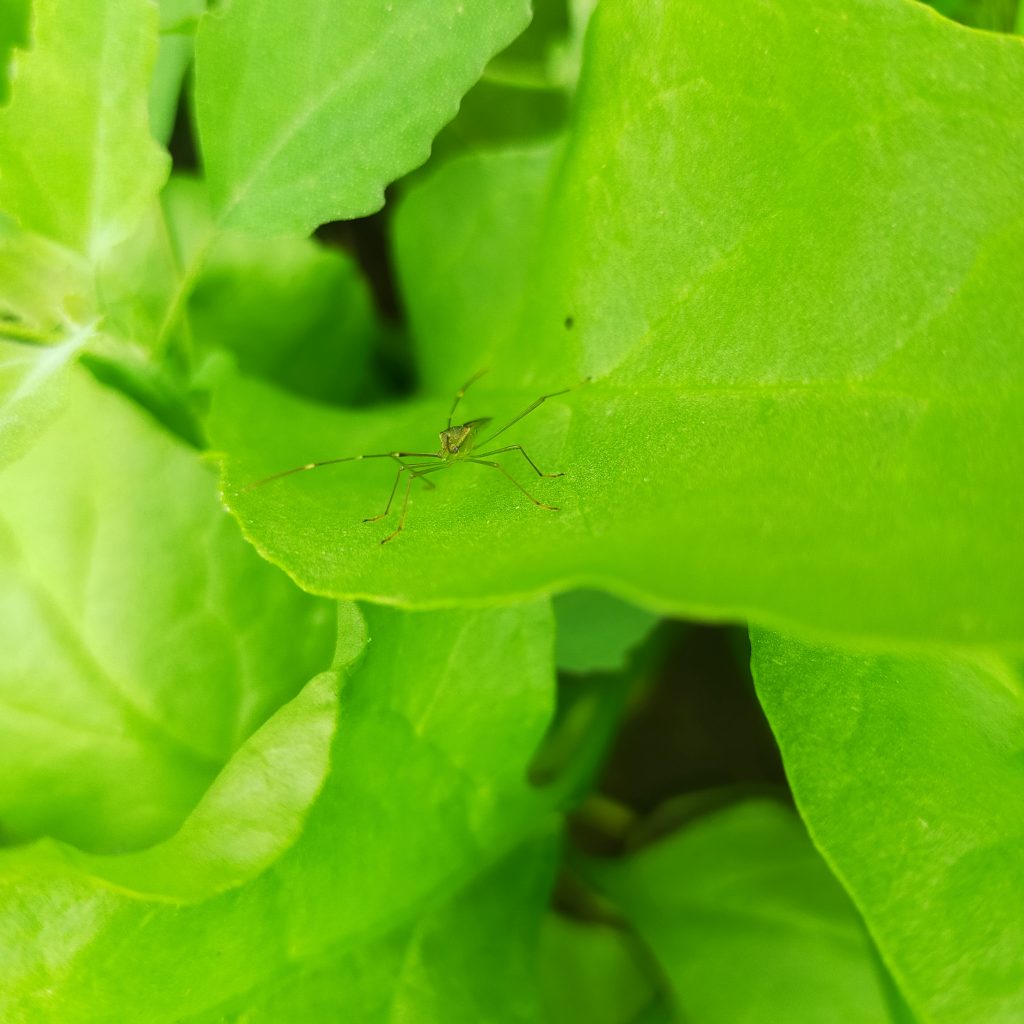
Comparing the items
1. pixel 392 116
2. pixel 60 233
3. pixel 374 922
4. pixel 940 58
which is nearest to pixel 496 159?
pixel 392 116

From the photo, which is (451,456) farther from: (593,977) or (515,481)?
(593,977)

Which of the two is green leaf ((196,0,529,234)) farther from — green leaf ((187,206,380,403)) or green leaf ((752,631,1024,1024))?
green leaf ((752,631,1024,1024))

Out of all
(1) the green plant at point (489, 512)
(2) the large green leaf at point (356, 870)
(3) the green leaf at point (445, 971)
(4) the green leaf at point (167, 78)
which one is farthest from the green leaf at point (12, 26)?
(3) the green leaf at point (445, 971)

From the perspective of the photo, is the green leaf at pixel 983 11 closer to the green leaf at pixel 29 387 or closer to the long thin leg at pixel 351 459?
the long thin leg at pixel 351 459

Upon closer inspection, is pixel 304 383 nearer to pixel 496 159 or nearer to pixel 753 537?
pixel 496 159

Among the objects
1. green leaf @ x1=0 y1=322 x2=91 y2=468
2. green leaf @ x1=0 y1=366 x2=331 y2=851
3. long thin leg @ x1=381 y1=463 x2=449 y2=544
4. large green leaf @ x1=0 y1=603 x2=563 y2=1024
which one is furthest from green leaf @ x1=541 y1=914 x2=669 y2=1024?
green leaf @ x1=0 y1=322 x2=91 y2=468

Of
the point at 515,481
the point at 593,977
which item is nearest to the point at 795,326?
the point at 515,481
